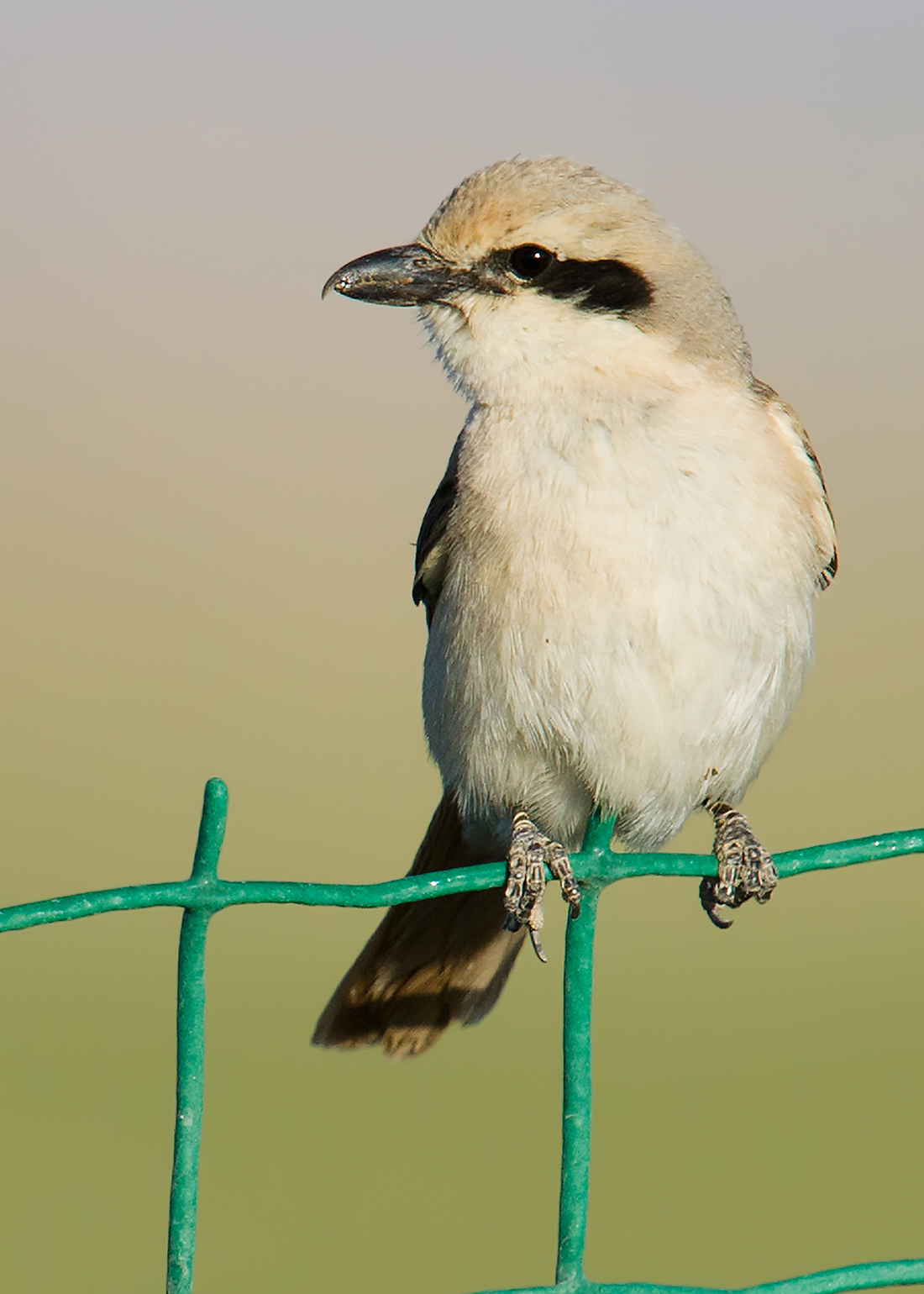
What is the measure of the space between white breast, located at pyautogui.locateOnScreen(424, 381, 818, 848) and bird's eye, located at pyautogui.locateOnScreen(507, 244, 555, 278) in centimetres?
31

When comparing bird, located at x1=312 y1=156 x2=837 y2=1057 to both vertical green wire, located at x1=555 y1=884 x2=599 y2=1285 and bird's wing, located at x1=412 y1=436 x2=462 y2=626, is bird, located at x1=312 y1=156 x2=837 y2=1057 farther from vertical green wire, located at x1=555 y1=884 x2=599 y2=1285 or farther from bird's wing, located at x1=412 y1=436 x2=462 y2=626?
vertical green wire, located at x1=555 y1=884 x2=599 y2=1285

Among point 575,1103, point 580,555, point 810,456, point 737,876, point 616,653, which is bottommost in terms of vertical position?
point 575,1103

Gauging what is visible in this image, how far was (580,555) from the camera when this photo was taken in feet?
9.46

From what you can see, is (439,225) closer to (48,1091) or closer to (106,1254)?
(106,1254)

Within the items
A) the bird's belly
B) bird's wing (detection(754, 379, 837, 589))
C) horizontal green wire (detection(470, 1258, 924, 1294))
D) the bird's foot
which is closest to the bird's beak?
the bird's belly

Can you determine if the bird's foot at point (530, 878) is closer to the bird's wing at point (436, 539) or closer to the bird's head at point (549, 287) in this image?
the bird's wing at point (436, 539)

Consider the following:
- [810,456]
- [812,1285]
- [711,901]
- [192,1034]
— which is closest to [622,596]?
[711,901]

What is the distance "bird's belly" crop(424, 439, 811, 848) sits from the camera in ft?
9.46

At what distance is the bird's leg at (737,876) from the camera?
2969 mm

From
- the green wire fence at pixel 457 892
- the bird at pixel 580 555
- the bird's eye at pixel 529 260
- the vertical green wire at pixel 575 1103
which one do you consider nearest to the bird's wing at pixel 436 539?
the bird at pixel 580 555

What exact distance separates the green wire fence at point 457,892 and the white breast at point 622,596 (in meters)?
0.82

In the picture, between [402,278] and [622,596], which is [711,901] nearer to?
[622,596]

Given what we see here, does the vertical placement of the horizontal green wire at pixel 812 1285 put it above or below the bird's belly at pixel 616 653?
below

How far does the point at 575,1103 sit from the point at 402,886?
0.39 meters
